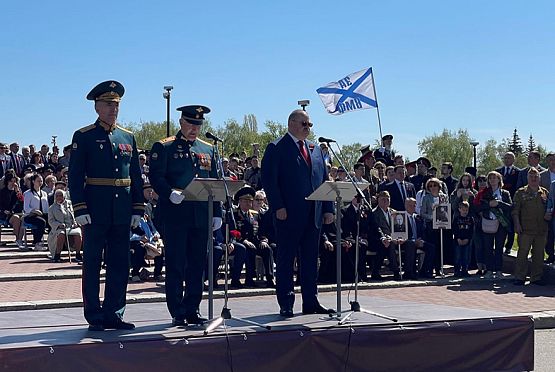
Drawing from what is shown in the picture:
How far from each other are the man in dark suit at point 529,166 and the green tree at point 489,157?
63.7 m

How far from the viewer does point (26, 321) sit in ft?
27.9

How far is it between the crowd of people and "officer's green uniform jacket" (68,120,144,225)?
1 cm

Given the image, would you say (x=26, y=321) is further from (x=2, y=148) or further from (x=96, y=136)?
(x=2, y=148)

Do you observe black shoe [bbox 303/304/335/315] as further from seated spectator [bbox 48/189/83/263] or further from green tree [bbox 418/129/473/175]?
green tree [bbox 418/129/473/175]

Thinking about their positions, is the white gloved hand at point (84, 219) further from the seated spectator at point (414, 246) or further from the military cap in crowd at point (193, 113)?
the seated spectator at point (414, 246)

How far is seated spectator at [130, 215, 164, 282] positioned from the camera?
1538cm

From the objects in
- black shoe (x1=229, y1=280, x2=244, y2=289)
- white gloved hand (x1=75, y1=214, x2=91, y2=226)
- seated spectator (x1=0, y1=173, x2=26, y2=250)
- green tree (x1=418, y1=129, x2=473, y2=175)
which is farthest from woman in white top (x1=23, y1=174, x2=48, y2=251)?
green tree (x1=418, y1=129, x2=473, y2=175)

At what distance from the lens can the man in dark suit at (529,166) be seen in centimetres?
1717

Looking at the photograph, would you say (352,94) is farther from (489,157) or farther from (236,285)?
(489,157)

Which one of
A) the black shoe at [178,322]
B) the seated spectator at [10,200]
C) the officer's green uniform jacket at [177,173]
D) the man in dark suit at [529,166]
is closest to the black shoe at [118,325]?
the black shoe at [178,322]

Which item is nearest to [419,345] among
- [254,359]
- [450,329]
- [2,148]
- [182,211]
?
[450,329]

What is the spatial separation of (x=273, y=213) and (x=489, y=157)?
262ft

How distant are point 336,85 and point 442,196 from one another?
17.3ft

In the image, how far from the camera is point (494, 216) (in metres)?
16.5
